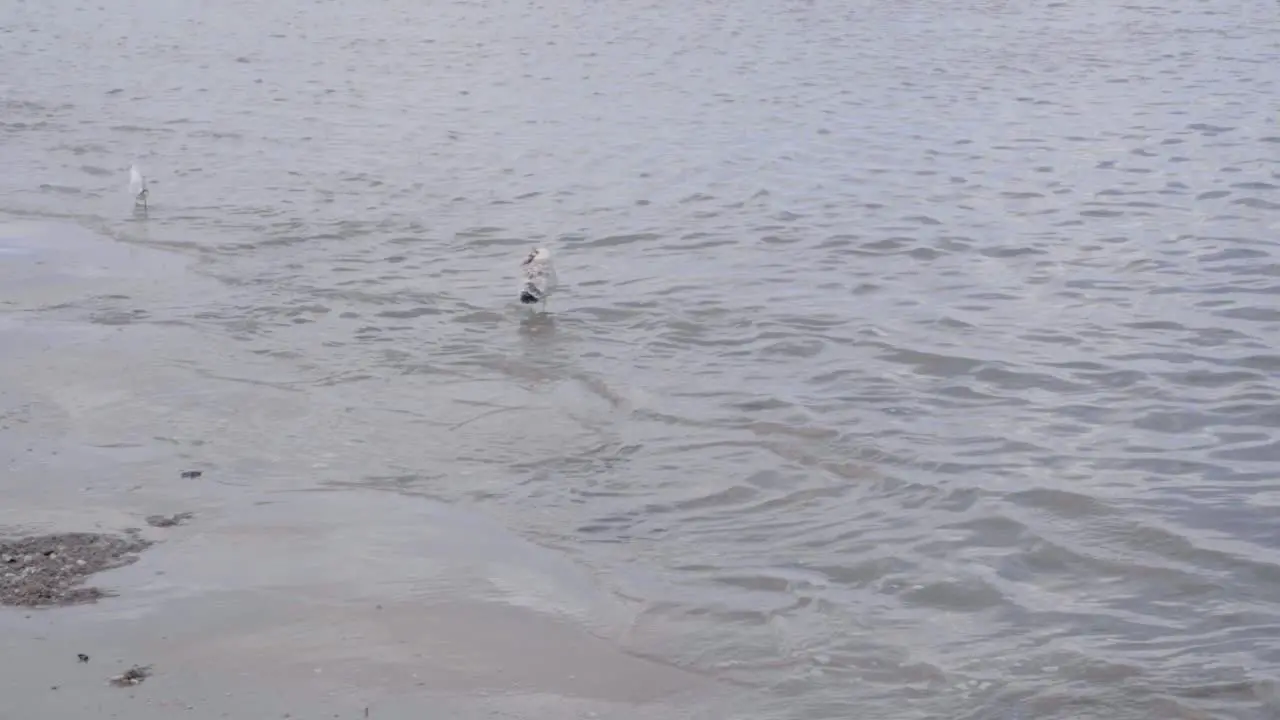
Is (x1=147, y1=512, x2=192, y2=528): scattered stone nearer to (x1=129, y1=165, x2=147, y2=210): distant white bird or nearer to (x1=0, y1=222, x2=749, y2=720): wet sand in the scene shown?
(x1=0, y1=222, x2=749, y2=720): wet sand

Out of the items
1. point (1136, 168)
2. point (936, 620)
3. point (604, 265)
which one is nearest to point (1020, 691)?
point (936, 620)

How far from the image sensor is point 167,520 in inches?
250

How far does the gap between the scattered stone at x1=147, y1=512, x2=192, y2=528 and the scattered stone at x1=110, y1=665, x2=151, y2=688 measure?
1355 mm

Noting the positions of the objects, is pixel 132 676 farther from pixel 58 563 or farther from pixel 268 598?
pixel 58 563

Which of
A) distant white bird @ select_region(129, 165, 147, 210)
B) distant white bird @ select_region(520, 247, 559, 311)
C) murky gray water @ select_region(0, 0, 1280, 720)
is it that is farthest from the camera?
distant white bird @ select_region(129, 165, 147, 210)

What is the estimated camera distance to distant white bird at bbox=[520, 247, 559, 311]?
9.80 meters

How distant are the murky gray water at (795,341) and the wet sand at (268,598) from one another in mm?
168

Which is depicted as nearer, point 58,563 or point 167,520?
point 58,563

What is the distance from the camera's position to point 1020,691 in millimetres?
5223

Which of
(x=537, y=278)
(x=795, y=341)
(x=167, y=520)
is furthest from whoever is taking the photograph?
(x=537, y=278)

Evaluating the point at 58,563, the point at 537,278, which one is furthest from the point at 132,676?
the point at 537,278

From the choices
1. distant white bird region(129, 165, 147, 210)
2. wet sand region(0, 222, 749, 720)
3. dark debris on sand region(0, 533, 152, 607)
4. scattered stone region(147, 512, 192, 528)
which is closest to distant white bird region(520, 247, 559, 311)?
wet sand region(0, 222, 749, 720)

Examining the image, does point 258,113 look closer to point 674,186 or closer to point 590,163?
point 590,163

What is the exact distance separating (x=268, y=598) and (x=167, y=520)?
0.94 m
